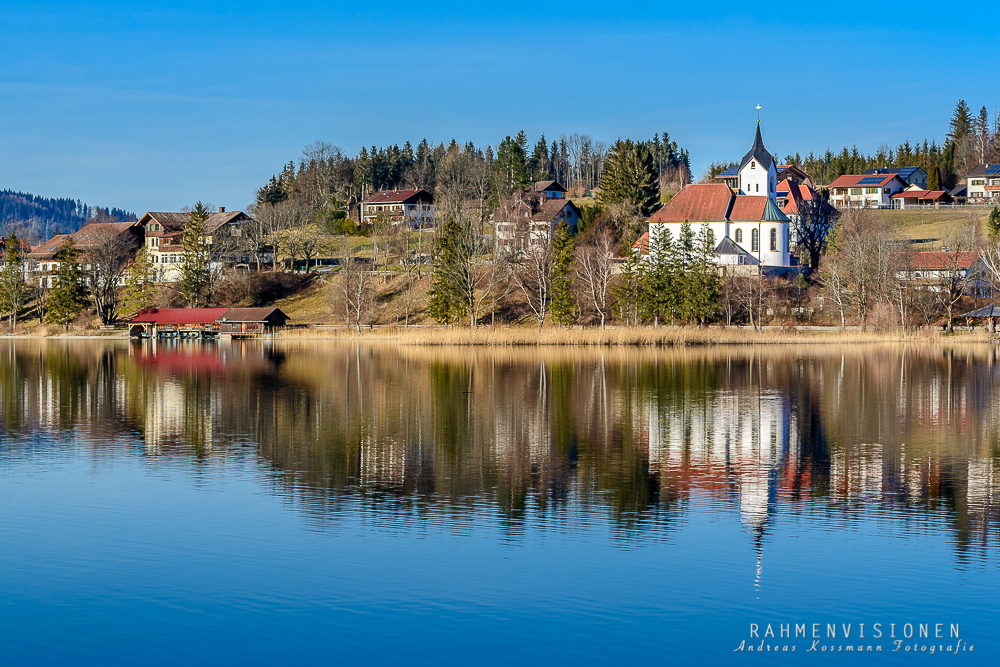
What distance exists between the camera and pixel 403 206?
13225cm

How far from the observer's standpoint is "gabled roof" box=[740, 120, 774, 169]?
318 ft

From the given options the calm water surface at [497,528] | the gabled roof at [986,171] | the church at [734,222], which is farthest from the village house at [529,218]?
the gabled roof at [986,171]

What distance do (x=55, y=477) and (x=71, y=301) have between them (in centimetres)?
7761

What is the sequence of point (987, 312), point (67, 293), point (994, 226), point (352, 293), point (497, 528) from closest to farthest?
1. point (497, 528)
2. point (987, 312)
3. point (352, 293)
4. point (994, 226)
5. point (67, 293)

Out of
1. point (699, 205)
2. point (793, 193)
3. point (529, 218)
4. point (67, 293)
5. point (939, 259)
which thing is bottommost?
point (67, 293)

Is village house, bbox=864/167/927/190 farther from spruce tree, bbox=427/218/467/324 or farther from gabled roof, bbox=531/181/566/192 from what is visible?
spruce tree, bbox=427/218/467/324

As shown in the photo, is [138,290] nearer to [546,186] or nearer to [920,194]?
[546,186]

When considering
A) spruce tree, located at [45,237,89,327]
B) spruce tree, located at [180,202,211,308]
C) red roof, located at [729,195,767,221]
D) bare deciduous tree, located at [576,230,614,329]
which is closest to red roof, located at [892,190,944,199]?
red roof, located at [729,195,767,221]

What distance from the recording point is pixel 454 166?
146375mm

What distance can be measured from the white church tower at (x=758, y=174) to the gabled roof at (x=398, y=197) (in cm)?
4810

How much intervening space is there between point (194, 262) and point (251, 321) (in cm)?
1573

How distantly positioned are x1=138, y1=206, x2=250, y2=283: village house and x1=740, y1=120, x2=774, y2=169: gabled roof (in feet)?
175

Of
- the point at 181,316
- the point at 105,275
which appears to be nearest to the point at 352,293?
the point at 181,316

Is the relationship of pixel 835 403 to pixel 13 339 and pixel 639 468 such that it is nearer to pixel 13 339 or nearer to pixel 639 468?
pixel 639 468
